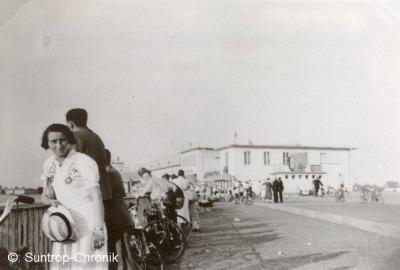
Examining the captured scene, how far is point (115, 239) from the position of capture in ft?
8.96

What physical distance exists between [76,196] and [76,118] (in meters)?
0.57

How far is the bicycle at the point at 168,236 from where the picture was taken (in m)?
3.28

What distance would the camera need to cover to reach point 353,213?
162 inches

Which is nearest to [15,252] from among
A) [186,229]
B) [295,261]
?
[186,229]

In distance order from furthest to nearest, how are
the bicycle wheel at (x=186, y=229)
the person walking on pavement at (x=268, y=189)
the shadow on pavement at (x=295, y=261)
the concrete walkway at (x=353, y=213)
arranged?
1. the bicycle wheel at (x=186, y=229)
2. the person walking on pavement at (x=268, y=189)
3. the concrete walkway at (x=353, y=213)
4. the shadow on pavement at (x=295, y=261)

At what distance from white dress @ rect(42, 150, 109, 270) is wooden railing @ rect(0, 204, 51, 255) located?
154 mm

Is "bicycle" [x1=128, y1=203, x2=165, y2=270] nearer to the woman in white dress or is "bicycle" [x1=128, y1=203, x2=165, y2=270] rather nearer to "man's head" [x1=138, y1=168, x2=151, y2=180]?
the woman in white dress

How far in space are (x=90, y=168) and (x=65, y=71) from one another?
3.09 feet

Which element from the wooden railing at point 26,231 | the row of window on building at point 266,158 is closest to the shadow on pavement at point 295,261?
the row of window on building at point 266,158

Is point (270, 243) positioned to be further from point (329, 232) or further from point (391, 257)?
point (391, 257)

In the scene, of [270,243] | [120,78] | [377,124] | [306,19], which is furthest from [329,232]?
[120,78]

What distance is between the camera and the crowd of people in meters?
2.53

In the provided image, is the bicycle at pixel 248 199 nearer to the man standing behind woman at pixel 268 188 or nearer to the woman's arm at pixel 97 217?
the man standing behind woman at pixel 268 188

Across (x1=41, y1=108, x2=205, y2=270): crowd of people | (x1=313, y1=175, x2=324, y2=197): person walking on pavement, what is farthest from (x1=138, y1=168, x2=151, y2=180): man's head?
(x1=313, y1=175, x2=324, y2=197): person walking on pavement
